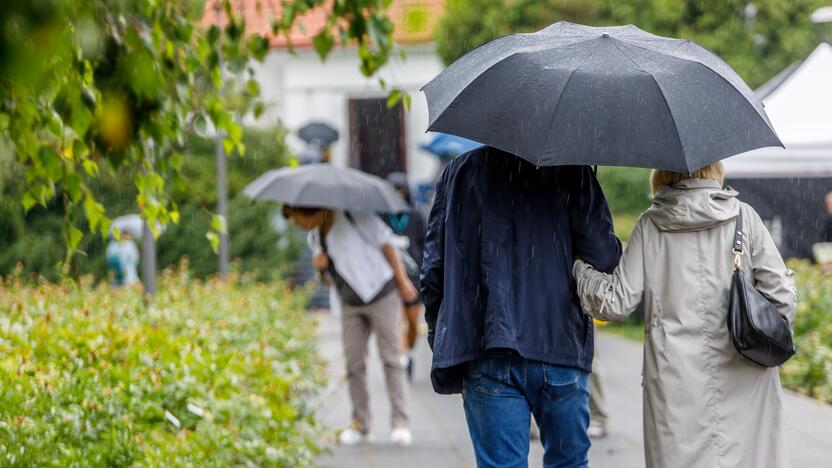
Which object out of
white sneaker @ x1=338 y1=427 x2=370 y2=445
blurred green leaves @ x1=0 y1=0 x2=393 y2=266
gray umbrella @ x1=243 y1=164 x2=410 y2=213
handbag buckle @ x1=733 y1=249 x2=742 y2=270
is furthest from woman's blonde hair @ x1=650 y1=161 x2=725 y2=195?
white sneaker @ x1=338 y1=427 x2=370 y2=445

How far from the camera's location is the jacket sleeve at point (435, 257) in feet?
13.4

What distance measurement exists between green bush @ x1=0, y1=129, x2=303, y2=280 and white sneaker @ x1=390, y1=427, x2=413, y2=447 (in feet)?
38.4

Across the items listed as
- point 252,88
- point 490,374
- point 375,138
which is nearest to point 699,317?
point 490,374

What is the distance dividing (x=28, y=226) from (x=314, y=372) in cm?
1200

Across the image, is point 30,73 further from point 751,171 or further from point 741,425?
point 751,171

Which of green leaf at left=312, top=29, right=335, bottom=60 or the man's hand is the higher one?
green leaf at left=312, top=29, right=335, bottom=60

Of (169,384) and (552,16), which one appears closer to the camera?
(169,384)

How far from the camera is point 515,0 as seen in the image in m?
19.9

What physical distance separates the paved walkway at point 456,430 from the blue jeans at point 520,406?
172 centimetres

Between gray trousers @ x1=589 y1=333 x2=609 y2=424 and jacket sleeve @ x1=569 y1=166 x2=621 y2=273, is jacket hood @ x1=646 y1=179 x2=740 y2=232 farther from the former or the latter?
gray trousers @ x1=589 y1=333 x2=609 y2=424

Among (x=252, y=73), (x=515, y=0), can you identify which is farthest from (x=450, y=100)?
(x=515, y=0)

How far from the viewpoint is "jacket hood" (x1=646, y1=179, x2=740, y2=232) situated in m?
3.83

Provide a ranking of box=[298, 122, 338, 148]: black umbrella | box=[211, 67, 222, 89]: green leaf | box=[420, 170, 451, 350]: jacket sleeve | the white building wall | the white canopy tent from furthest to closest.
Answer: the white building wall, box=[298, 122, 338, 148]: black umbrella, the white canopy tent, box=[211, 67, 222, 89]: green leaf, box=[420, 170, 451, 350]: jacket sleeve

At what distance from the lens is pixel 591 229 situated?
156 inches
